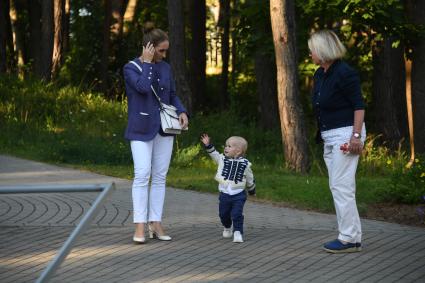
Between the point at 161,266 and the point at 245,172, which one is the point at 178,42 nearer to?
the point at 245,172

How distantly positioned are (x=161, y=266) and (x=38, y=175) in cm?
711

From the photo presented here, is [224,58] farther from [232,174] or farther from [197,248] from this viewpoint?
[197,248]

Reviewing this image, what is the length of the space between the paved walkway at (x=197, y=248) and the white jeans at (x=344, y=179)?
23 cm

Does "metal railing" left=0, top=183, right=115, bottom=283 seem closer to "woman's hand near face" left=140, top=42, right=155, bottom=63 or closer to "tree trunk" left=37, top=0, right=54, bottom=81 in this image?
"woman's hand near face" left=140, top=42, right=155, bottom=63

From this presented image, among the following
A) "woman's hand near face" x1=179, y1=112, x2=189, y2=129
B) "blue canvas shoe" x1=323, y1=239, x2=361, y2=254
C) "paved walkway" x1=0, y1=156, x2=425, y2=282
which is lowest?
"paved walkway" x1=0, y1=156, x2=425, y2=282

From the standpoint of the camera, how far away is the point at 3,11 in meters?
31.3

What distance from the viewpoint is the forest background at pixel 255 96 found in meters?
14.0

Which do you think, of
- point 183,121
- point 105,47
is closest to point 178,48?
point 105,47

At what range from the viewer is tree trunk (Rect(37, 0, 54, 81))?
2612cm

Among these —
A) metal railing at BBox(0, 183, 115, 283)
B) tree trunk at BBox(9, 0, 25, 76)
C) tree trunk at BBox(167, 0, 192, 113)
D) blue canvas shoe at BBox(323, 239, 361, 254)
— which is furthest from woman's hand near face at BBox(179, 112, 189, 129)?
tree trunk at BBox(9, 0, 25, 76)

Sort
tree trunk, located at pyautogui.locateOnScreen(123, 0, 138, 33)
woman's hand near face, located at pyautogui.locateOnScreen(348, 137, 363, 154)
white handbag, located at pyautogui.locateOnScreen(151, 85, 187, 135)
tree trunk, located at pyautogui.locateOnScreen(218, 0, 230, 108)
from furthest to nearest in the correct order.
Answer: tree trunk, located at pyautogui.locateOnScreen(218, 0, 230, 108) < tree trunk, located at pyautogui.locateOnScreen(123, 0, 138, 33) < white handbag, located at pyautogui.locateOnScreen(151, 85, 187, 135) < woman's hand near face, located at pyautogui.locateOnScreen(348, 137, 363, 154)

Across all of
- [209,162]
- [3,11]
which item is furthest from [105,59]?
[209,162]

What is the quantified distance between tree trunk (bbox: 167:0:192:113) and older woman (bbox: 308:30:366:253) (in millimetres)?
13255

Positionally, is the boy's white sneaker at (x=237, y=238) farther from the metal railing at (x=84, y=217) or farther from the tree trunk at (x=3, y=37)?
the tree trunk at (x=3, y=37)
